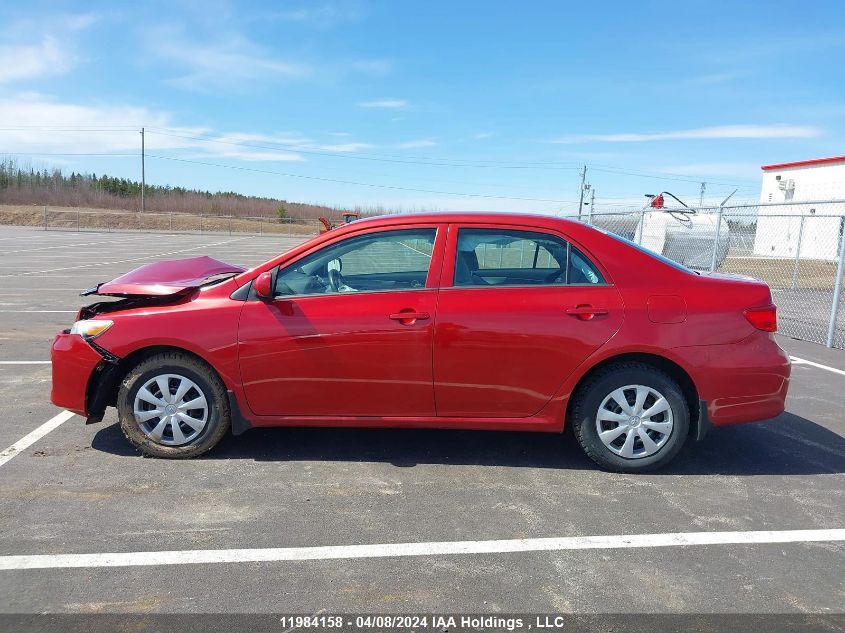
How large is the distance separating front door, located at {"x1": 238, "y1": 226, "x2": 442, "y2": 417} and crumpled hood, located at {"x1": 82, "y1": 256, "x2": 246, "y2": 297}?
621 mm

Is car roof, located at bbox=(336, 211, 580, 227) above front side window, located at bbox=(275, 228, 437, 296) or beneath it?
above

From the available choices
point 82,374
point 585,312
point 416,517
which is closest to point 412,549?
point 416,517

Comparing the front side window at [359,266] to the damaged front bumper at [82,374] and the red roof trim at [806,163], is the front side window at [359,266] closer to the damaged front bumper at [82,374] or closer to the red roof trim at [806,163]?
the damaged front bumper at [82,374]

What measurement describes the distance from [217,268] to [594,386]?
3.03 meters

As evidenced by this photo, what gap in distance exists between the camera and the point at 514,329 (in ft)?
13.4

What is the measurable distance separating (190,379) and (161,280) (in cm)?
77

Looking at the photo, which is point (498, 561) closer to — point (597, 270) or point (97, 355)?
point (597, 270)

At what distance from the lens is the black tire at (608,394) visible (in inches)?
163

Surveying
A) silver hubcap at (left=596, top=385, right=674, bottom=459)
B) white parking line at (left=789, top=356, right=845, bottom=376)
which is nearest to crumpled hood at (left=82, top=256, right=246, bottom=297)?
silver hubcap at (left=596, top=385, right=674, bottom=459)

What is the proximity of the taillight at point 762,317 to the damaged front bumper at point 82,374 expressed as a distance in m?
4.06

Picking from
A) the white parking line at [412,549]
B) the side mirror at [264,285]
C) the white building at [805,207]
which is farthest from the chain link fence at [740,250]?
the side mirror at [264,285]

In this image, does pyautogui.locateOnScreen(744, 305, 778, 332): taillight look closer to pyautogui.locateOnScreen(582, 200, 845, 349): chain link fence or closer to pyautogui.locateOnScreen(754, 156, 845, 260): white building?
pyautogui.locateOnScreen(582, 200, 845, 349): chain link fence

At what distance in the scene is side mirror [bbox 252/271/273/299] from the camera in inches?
161

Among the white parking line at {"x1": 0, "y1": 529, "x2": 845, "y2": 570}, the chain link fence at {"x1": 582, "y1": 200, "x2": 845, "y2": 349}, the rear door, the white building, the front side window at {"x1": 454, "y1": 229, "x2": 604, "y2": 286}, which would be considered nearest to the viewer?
the white parking line at {"x1": 0, "y1": 529, "x2": 845, "y2": 570}
